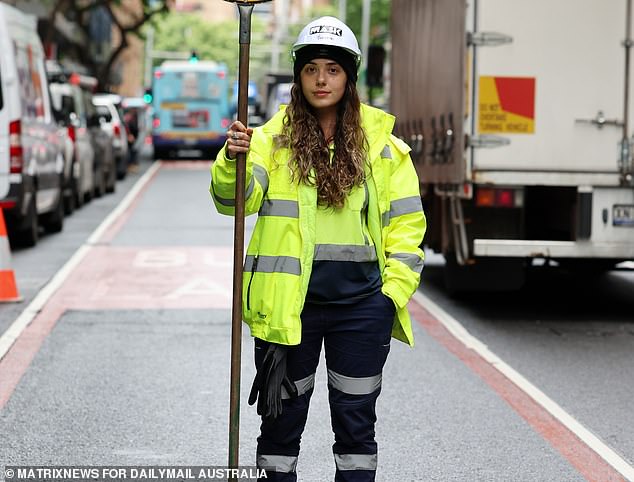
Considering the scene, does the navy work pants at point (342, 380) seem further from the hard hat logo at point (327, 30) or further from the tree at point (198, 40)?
the tree at point (198, 40)

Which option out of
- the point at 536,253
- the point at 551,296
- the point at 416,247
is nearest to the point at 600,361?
the point at 536,253

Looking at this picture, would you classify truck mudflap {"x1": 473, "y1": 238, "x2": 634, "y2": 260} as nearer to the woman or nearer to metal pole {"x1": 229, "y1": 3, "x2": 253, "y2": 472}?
the woman

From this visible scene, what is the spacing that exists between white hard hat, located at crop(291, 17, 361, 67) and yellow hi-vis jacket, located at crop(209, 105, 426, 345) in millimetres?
238

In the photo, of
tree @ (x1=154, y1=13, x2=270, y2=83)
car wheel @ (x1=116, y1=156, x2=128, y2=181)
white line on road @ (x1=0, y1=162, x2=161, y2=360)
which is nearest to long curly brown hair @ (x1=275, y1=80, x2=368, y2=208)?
white line on road @ (x1=0, y1=162, x2=161, y2=360)

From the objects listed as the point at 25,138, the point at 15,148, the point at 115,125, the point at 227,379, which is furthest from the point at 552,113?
the point at 115,125

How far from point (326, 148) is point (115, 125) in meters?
25.8

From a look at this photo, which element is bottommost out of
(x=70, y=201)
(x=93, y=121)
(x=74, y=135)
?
(x=70, y=201)

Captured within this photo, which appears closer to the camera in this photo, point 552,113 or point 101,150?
Result: point 552,113

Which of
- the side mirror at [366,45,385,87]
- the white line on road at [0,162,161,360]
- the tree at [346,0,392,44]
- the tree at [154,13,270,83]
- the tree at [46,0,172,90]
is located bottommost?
the white line on road at [0,162,161,360]

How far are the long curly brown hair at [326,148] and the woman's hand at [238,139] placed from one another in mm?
235

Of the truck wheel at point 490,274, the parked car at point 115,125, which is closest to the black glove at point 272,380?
the truck wheel at point 490,274

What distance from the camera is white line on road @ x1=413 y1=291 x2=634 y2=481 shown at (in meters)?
6.32

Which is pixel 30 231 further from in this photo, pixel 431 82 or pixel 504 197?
pixel 504 197

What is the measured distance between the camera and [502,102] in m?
9.99
